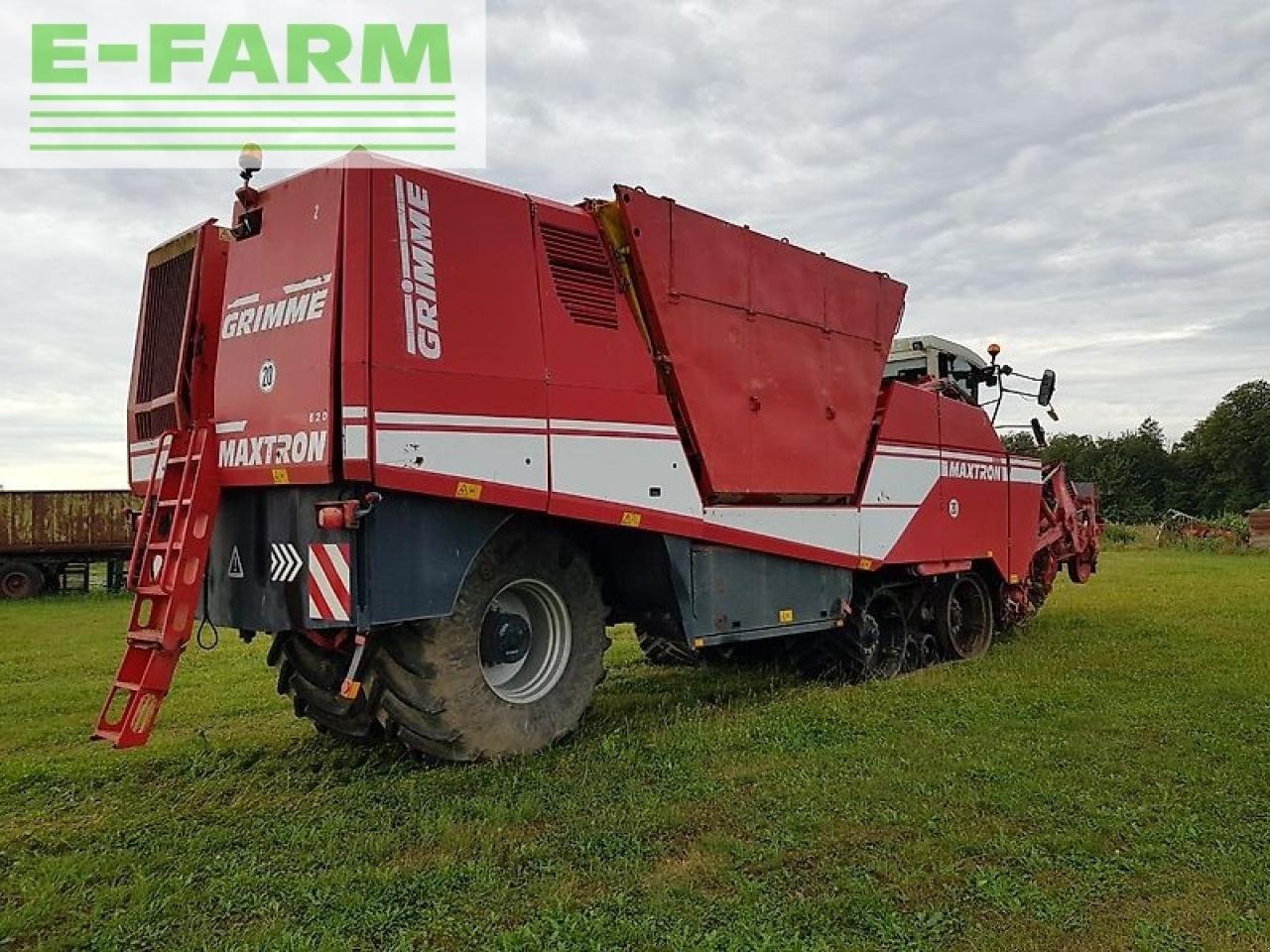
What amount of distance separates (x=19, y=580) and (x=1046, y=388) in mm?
20563

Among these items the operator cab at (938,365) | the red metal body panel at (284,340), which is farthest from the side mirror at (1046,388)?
the red metal body panel at (284,340)

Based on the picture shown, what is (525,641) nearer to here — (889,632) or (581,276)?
(581,276)

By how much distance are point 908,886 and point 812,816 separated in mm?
802

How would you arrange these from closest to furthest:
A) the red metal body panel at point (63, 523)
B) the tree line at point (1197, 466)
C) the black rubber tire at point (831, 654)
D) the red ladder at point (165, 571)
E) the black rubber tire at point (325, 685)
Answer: the red ladder at point (165, 571) < the black rubber tire at point (325, 685) < the black rubber tire at point (831, 654) < the red metal body panel at point (63, 523) < the tree line at point (1197, 466)

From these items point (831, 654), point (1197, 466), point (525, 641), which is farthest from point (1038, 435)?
point (1197, 466)

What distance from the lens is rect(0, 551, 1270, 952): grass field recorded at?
362 centimetres

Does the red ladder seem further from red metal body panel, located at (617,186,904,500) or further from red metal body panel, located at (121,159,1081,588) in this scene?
red metal body panel, located at (617,186,904,500)

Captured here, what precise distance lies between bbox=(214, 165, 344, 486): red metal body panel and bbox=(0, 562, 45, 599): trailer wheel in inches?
747

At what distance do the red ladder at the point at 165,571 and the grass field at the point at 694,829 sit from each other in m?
0.48

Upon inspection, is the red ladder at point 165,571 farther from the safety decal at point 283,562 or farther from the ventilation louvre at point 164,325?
the ventilation louvre at point 164,325

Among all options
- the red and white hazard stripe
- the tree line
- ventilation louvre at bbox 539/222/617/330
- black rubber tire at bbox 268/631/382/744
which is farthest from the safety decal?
the tree line

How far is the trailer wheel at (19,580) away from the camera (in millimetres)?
21453

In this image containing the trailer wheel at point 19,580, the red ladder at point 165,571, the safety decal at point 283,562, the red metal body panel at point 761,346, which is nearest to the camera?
the red ladder at point 165,571

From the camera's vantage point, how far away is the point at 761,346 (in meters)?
7.28
